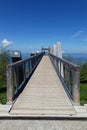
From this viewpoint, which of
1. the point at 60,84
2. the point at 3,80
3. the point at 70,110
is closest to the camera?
the point at 70,110

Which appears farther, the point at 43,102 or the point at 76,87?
the point at 43,102

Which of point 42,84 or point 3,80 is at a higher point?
point 42,84

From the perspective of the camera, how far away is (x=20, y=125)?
4.67 meters

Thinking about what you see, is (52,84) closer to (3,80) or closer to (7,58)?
(3,80)

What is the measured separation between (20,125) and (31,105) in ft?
3.61

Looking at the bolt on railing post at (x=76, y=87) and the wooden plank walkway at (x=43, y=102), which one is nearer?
the wooden plank walkway at (x=43, y=102)

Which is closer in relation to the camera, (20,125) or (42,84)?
(20,125)

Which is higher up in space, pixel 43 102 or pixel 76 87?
pixel 76 87

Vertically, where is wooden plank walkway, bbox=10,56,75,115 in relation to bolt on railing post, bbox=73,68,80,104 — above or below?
below

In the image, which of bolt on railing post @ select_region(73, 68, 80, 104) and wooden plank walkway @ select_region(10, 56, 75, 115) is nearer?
wooden plank walkway @ select_region(10, 56, 75, 115)

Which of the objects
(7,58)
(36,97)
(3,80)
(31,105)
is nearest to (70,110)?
(31,105)

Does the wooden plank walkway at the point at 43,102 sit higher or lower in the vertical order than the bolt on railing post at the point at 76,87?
lower

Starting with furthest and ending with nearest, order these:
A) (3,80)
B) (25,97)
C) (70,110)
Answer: (3,80), (25,97), (70,110)

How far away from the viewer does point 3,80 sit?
19094mm
